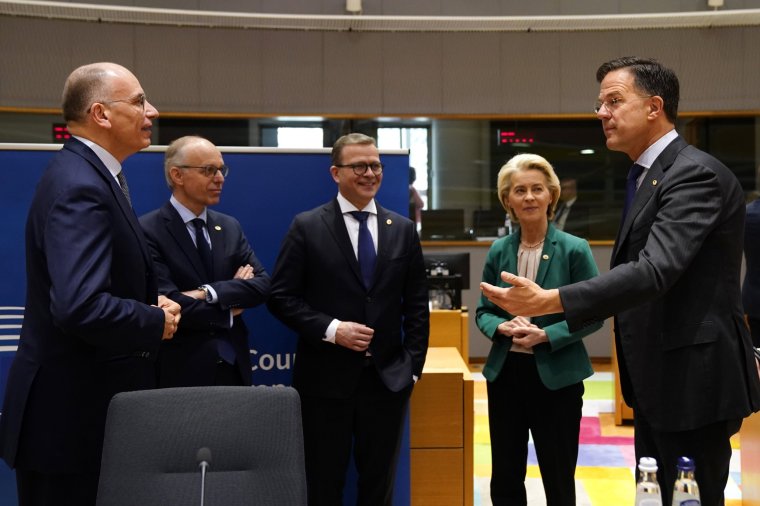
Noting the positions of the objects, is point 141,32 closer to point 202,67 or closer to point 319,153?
point 202,67

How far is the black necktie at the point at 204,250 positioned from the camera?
3.16 meters

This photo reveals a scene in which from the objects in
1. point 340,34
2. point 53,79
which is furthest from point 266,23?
point 53,79

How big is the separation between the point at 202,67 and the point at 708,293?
6873 millimetres

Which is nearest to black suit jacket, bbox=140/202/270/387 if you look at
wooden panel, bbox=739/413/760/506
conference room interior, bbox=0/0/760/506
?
wooden panel, bbox=739/413/760/506

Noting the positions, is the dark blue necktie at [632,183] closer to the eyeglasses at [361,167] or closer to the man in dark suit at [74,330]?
the eyeglasses at [361,167]

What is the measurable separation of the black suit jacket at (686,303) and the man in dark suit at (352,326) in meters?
1.19

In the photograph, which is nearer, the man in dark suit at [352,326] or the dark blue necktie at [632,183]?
the dark blue necktie at [632,183]

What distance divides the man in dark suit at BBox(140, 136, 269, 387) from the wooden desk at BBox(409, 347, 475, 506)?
915 millimetres

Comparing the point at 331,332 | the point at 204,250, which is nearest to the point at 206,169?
the point at 204,250

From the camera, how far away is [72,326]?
2.00 metres

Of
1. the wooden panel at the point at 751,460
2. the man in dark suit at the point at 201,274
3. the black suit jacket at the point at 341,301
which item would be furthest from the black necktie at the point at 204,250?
the wooden panel at the point at 751,460

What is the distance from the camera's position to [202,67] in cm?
809

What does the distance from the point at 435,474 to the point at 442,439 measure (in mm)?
167

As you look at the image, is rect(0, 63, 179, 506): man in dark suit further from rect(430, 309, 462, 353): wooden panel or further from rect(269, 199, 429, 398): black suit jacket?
rect(430, 309, 462, 353): wooden panel
